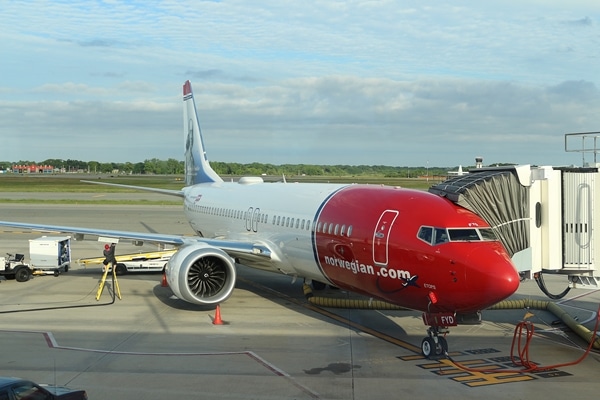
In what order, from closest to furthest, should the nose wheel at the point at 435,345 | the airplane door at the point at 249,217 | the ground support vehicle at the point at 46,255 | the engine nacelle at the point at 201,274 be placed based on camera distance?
the nose wheel at the point at 435,345
the engine nacelle at the point at 201,274
the airplane door at the point at 249,217
the ground support vehicle at the point at 46,255

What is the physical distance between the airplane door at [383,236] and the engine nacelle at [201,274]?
19.1 feet

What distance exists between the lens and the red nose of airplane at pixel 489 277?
43.3 ft

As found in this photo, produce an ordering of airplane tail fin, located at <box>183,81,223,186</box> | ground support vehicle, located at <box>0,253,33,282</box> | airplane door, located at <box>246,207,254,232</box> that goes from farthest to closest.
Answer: airplane tail fin, located at <box>183,81,223,186</box>
ground support vehicle, located at <box>0,253,33,282</box>
airplane door, located at <box>246,207,254,232</box>

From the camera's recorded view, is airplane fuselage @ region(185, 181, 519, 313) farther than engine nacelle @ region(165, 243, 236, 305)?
No

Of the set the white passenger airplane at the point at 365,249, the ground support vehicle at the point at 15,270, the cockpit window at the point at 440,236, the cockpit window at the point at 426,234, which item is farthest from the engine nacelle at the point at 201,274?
the ground support vehicle at the point at 15,270

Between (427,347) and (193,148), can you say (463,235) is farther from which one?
(193,148)

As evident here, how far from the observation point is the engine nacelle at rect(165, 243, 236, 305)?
19.2 meters

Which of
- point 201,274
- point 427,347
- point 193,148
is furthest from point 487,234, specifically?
point 193,148

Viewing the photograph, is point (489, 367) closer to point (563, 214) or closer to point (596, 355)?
point (596, 355)

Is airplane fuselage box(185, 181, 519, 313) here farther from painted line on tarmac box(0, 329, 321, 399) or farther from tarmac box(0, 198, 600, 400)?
painted line on tarmac box(0, 329, 321, 399)

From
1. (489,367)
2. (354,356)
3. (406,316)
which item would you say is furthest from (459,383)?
(406,316)

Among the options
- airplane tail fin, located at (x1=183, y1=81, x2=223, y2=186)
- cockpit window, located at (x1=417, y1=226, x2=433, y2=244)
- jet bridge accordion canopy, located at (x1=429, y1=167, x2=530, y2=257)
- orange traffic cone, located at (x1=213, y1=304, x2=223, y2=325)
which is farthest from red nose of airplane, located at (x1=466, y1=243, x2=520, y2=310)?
airplane tail fin, located at (x1=183, y1=81, x2=223, y2=186)

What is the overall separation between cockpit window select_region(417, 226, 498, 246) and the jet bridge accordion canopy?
1.01 metres

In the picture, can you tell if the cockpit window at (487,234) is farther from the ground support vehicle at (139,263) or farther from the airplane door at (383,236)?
the ground support vehicle at (139,263)
